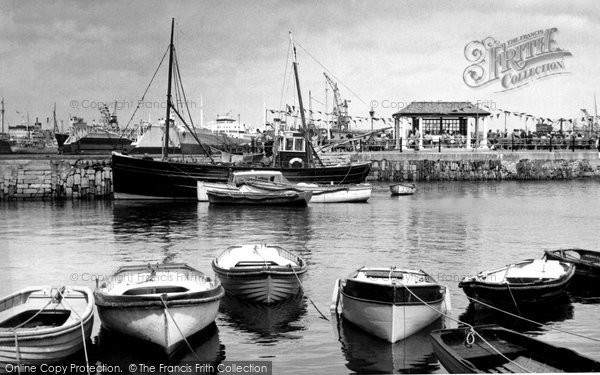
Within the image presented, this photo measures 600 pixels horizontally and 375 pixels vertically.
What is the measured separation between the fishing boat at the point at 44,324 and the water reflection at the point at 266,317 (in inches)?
120

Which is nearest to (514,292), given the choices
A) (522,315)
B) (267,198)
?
(522,315)

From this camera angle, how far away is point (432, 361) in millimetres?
11531

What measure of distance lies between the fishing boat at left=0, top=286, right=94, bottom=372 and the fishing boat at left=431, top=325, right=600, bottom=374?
5831mm

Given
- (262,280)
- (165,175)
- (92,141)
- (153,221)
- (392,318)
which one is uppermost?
(92,141)

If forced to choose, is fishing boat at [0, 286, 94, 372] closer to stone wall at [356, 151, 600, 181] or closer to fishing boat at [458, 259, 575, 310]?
fishing boat at [458, 259, 575, 310]

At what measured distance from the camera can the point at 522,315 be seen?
1443 cm

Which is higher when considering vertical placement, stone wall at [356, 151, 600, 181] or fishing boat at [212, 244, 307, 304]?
stone wall at [356, 151, 600, 181]

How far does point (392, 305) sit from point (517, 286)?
363cm

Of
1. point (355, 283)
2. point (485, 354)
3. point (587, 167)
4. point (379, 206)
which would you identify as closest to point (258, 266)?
point (355, 283)

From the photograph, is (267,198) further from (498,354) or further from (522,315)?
(498,354)

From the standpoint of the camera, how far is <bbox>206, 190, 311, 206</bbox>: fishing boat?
37844 mm

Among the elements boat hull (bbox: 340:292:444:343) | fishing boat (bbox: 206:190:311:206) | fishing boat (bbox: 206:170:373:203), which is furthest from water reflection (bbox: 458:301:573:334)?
fishing boat (bbox: 206:170:373:203)

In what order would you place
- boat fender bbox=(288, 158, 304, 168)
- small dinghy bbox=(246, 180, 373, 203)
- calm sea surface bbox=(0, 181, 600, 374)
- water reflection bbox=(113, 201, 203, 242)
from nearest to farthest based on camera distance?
1. calm sea surface bbox=(0, 181, 600, 374)
2. water reflection bbox=(113, 201, 203, 242)
3. small dinghy bbox=(246, 180, 373, 203)
4. boat fender bbox=(288, 158, 304, 168)

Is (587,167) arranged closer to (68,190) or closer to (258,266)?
(68,190)
